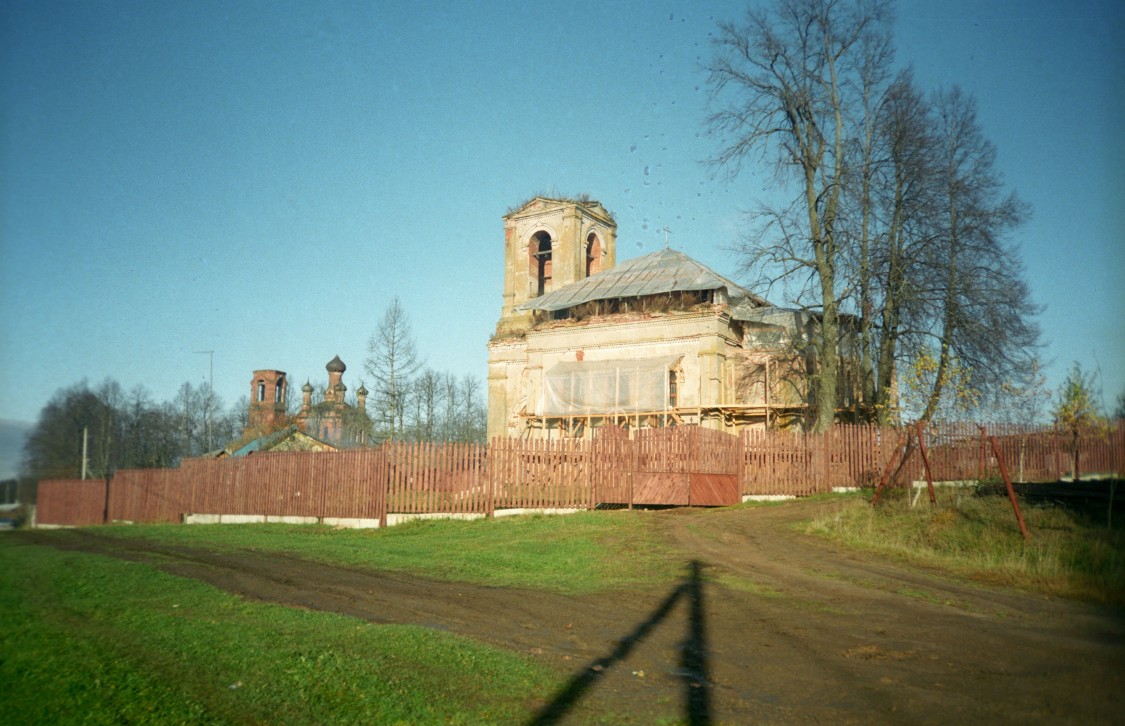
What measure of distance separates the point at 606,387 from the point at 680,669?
28084 mm

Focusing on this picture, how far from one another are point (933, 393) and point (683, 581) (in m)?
10.1

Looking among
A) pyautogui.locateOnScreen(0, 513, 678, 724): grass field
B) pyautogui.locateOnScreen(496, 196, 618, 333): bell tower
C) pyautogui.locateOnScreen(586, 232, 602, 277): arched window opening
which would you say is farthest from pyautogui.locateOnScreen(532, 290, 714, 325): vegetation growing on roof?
pyautogui.locateOnScreen(0, 513, 678, 724): grass field

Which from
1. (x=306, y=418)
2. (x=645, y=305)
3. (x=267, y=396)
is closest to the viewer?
(x=645, y=305)

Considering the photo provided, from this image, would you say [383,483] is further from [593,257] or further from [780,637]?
[593,257]

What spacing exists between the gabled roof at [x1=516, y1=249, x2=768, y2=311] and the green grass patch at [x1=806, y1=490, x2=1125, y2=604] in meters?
18.5

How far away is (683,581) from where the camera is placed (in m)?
11.4

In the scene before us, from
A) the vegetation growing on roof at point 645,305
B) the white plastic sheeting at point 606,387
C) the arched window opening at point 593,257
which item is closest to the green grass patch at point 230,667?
the white plastic sheeting at point 606,387

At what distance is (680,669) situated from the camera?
6.69 meters

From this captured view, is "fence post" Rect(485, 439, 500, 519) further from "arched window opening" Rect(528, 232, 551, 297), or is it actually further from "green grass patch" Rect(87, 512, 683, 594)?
"arched window opening" Rect(528, 232, 551, 297)

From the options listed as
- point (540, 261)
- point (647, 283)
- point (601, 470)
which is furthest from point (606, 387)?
point (601, 470)

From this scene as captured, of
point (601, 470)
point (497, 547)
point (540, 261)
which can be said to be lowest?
point (497, 547)

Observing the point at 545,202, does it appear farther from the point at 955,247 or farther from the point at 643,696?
the point at 643,696

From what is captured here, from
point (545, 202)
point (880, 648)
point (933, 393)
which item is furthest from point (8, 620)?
point (545, 202)

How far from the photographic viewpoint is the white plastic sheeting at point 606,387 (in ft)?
110
